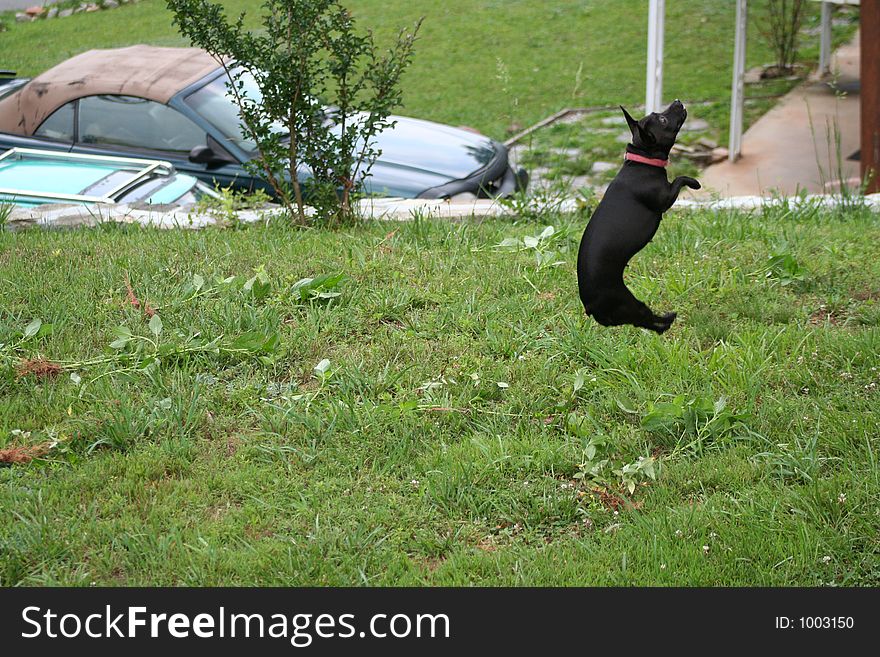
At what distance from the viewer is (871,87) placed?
7965 millimetres

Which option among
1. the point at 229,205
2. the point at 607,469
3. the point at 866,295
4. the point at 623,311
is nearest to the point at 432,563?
the point at 607,469

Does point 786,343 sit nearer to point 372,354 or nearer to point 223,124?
point 372,354

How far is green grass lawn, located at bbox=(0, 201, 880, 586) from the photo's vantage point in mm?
3082

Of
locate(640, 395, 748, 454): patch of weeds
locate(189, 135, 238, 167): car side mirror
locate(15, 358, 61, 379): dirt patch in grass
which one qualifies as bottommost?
locate(640, 395, 748, 454): patch of weeds

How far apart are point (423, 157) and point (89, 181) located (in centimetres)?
252

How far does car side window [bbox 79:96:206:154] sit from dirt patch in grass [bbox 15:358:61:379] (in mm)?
3540

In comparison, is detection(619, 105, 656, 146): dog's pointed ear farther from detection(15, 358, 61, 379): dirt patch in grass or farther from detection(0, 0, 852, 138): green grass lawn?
detection(0, 0, 852, 138): green grass lawn

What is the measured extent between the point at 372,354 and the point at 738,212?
9.82 feet

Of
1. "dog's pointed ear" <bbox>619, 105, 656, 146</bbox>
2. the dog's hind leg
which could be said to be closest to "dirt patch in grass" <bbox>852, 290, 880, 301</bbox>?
the dog's hind leg

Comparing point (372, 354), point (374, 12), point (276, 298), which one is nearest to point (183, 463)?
point (372, 354)

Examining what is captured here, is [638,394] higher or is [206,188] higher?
[206,188]

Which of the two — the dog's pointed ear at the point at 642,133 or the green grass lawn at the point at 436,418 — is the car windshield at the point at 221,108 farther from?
the dog's pointed ear at the point at 642,133

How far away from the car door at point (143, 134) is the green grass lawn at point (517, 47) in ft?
16.8

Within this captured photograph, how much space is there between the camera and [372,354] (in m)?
4.26
